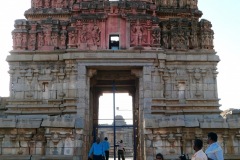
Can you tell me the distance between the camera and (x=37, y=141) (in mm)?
16234

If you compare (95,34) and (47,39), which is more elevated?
(95,34)

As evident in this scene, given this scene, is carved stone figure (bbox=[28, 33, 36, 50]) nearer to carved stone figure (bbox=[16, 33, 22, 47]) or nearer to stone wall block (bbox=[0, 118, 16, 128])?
carved stone figure (bbox=[16, 33, 22, 47])

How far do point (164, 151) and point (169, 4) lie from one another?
9256mm

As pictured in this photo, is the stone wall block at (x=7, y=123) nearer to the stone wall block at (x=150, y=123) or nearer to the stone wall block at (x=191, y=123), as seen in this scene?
the stone wall block at (x=150, y=123)

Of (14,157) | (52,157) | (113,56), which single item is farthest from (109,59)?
(14,157)

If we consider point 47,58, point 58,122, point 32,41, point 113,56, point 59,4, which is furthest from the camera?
point 59,4

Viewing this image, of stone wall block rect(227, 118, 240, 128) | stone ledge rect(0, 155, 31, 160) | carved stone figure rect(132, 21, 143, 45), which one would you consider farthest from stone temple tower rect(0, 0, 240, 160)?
stone ledge rect(0, 155, 31, 160)

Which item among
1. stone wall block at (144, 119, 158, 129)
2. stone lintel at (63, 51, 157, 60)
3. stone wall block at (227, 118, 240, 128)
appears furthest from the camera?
stone lintel at (63, 51, 157, 60)

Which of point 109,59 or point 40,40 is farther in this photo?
point 40,40

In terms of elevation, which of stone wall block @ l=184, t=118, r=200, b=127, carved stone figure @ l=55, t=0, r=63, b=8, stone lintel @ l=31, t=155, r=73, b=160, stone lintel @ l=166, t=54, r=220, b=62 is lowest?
stone lintel @ l=31, t=155, r=73, b=160

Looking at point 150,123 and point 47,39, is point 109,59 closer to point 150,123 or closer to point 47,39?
point 47,39

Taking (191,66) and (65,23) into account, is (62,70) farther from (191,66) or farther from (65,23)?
(191,66)

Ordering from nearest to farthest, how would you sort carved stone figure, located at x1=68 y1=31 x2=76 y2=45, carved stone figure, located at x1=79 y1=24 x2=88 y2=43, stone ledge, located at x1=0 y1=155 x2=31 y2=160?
stone ledge, located at x1=0 y1=155 x2=31 y2=160 < carved stone figure, located at x1=79 y1=24 x2=88 y2=43 < carved stone figure, located at x1=68 y1=31 x2=76 y2=45

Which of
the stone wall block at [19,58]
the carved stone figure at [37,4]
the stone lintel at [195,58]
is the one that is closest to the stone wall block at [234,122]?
the stone lintel at [195,58]
